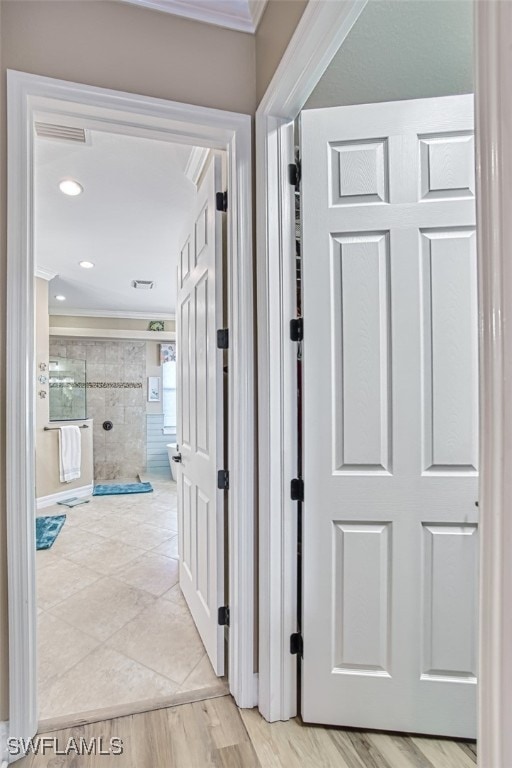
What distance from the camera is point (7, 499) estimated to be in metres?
1.38

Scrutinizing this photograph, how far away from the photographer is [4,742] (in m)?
1.35

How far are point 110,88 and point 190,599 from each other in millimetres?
2441

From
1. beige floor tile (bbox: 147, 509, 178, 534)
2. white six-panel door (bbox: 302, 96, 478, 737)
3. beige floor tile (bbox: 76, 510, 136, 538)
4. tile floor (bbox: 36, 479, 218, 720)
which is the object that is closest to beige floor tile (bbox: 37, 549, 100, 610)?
tile floor (bbox: 36, 479, 218, 720)

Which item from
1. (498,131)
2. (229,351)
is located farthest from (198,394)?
(498,131)

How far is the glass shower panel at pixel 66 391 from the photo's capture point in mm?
5309

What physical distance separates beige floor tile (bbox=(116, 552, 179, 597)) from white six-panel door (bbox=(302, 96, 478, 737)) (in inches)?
58.0

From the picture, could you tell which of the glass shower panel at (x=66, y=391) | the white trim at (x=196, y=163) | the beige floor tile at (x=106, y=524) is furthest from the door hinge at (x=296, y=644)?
the glass shower panel at (x=66, y=391)

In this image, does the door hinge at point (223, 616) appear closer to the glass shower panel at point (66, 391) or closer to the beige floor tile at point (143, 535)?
the beige floor tile at point (143, 535)

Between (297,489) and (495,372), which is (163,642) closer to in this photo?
(297,489)

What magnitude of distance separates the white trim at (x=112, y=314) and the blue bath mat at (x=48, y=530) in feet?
10.5

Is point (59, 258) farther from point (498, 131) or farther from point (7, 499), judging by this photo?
point (498, 131)

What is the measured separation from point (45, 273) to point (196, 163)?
114 inches

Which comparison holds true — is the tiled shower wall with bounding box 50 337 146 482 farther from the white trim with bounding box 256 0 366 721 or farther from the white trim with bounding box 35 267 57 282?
the white trim with bounding box 256 0 366 721
